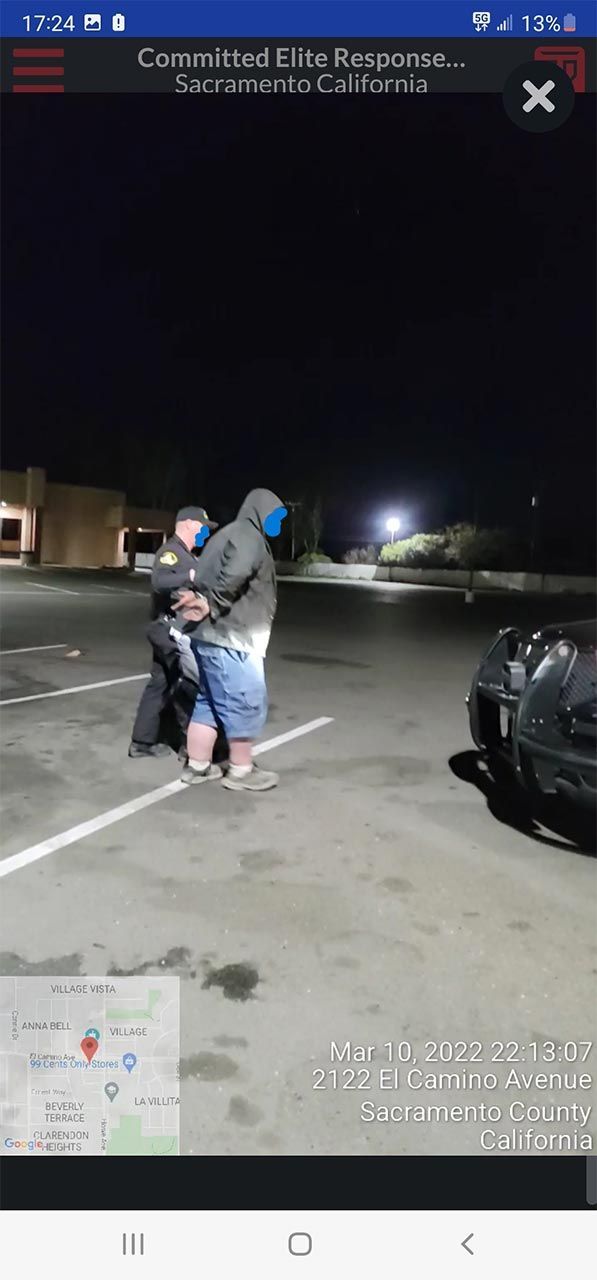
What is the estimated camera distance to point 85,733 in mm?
6371

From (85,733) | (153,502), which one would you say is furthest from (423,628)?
(153,502)

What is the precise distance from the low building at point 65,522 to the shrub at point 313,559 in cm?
1126

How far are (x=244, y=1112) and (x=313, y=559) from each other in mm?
53227

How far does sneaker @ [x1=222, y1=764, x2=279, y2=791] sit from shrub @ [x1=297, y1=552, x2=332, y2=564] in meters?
49.1

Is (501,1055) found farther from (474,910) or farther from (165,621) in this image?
(165,621)

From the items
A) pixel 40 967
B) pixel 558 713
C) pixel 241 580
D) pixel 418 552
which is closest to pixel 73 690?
pixel 241 580

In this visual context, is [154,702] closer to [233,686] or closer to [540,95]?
[233,686]

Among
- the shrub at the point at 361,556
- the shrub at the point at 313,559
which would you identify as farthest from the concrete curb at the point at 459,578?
the shrub at the point at 361,556

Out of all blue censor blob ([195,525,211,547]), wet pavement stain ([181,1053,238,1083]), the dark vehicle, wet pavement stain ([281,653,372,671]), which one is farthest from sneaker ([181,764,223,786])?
wet pavement stain ([281,653,372,671])

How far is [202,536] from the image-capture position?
18.2 feet

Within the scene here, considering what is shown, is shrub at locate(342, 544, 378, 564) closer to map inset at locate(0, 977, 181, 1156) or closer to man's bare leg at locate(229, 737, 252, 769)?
man's bare leg at locate(229, 737, 252, 769)

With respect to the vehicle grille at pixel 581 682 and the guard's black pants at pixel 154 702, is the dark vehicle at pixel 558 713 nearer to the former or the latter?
the vehicle grille at pixel 581 682

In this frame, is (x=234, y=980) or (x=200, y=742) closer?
(x=234, y=980)

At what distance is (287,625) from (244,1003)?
13639 millimetres
